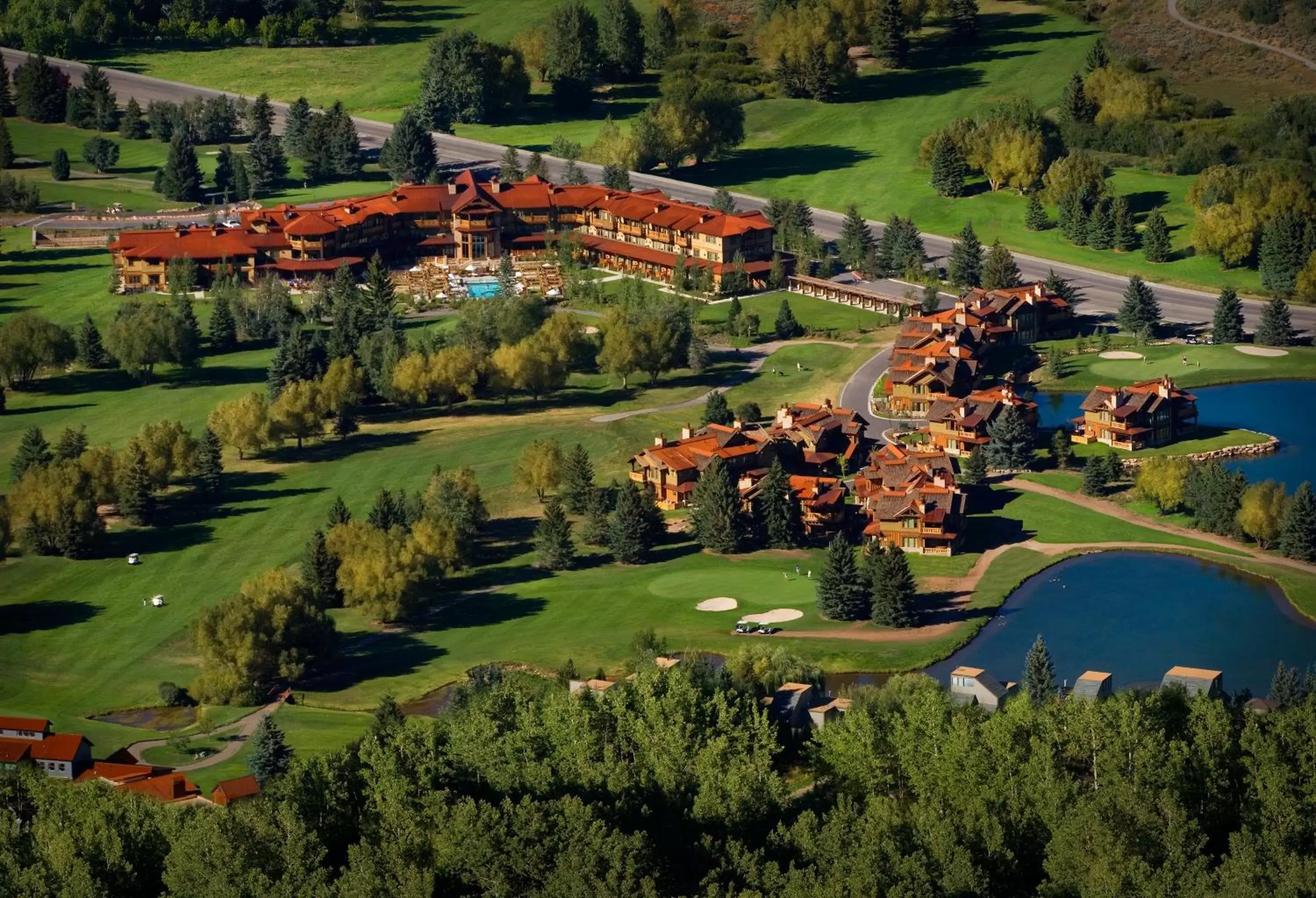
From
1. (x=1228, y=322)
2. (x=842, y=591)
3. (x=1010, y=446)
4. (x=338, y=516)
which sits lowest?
(x=842, y=591)

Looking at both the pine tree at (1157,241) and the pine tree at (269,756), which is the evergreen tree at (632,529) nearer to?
the pine tree at (269,756)

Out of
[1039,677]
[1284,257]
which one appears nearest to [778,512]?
[1039,677]

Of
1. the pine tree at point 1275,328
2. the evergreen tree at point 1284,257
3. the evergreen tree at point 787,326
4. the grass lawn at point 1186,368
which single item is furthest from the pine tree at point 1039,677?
the evergreen tree at point 1284,257

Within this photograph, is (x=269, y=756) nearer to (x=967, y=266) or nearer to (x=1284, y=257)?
(x=967, y=266)

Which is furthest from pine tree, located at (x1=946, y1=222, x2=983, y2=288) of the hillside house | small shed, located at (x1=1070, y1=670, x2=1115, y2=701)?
small shed, located at (x1=1070, y1=670, x2=1115, y2=701)

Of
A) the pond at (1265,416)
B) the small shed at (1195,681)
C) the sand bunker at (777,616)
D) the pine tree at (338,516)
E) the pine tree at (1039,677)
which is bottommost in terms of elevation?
the sand bunker at (777,616)

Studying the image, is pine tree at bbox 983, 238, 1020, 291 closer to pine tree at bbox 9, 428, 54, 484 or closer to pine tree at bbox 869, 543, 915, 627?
pine tree at bbox 869, 543, 915, 627
